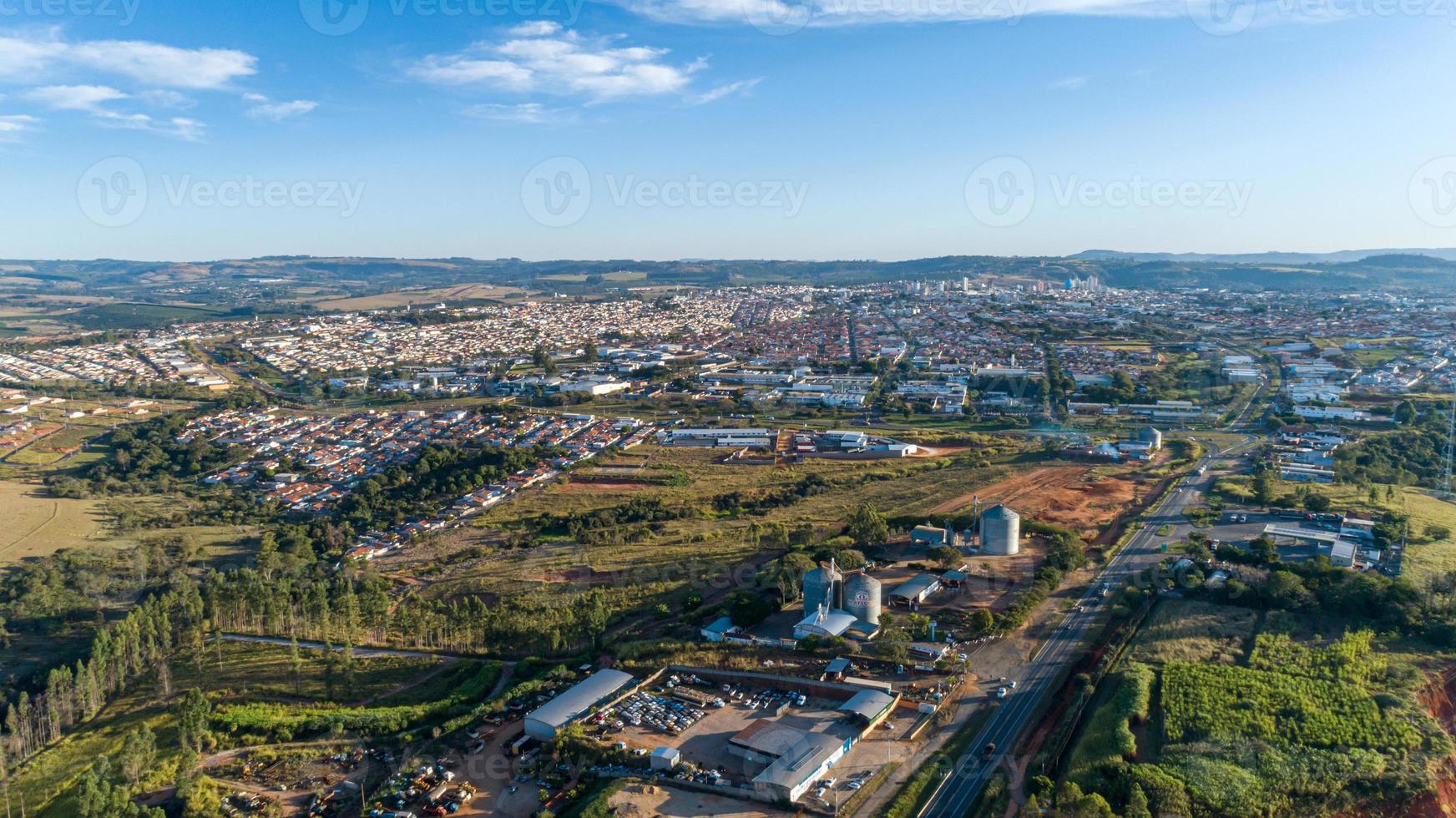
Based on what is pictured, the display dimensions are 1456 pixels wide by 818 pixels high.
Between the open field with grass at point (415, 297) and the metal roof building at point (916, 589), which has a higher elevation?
the open field with grass at point (415, 297)

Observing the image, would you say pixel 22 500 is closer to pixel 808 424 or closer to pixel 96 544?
pixel 96 544

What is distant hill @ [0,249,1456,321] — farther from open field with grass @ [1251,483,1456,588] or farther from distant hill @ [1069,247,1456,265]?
open field with grass @ [1251,483,1456,588]

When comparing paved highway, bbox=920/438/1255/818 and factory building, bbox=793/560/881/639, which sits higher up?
factory building, bbox=793/560/881/639

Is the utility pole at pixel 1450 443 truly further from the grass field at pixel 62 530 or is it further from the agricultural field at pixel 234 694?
the grass field at pixel 62 530

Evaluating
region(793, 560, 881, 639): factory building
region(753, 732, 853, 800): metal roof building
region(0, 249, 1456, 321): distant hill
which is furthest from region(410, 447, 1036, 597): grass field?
region(0, 249, 1456, 321): distant hill


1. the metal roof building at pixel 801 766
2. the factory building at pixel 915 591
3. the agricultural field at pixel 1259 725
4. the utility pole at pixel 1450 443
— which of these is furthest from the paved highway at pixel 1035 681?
the utility pole at pixel 1450 443

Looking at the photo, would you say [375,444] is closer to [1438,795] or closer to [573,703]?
[573,703]
